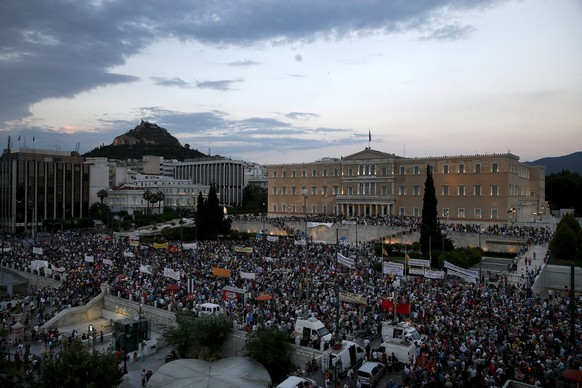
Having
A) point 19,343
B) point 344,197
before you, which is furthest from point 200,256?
point 344,197

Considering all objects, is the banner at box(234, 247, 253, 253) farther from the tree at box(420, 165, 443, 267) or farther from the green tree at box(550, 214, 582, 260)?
the green tree at box(550, 214, 582, 260)

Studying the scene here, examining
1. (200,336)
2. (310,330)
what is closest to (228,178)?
(200,336)

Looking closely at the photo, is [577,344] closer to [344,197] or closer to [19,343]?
[19,343]

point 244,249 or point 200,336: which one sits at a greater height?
point 244,249

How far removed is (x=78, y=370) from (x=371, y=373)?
1053 cm

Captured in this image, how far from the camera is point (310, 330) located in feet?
Answer: 70.1

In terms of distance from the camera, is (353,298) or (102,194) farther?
(102,194)

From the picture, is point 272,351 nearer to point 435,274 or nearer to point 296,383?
point 296,383

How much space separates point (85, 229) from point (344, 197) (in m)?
43.1

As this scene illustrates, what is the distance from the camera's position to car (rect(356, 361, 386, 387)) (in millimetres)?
16578

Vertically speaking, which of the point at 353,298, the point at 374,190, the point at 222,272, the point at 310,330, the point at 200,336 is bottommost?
the point at 200,336

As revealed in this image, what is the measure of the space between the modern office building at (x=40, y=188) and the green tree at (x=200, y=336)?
7229 cm

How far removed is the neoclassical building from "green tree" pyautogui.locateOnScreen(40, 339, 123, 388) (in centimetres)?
4263

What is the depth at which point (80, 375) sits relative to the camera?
56.0ft
